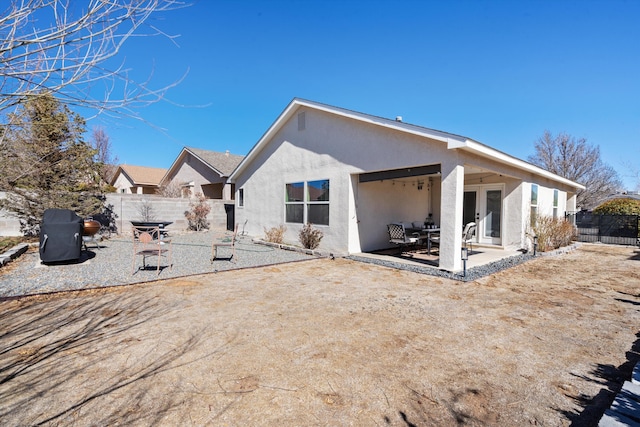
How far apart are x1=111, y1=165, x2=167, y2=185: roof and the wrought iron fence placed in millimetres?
30708

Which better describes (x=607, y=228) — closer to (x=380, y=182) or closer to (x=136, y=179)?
(x=380, y=182)

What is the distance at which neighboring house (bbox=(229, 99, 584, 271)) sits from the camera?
775cm

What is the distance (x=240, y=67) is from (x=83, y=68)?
6286mm

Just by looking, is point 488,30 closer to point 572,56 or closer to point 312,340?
point 572,56

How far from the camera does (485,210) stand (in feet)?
39.0

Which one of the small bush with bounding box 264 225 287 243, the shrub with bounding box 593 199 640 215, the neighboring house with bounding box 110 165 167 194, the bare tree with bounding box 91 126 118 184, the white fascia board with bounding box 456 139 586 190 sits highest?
the bare tree with bounding box 91 126 118 184

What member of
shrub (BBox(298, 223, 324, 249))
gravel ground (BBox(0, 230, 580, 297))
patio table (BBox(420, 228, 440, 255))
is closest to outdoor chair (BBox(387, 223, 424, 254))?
patio table (BBox(420, 228, 440, 255))

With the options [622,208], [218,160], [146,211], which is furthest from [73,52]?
[622,208]

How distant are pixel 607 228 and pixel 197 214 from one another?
2104 cm

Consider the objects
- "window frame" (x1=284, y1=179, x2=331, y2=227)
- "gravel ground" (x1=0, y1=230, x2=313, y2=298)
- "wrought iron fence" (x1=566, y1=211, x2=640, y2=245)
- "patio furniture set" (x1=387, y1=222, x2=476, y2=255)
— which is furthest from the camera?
"wrought iron fence" (x1=566, y1=211, x2=640, y2=245)

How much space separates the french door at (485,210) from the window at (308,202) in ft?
19.3

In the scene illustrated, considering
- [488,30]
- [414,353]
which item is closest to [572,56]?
[488,30]

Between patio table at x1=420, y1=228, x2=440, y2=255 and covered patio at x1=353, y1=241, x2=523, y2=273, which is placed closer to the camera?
covered patio at x1=353, y1=241, x2=523, y2=273

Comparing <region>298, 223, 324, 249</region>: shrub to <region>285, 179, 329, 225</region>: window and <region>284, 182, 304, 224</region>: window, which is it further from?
<region>284, 182, 304, 224</region>: window
